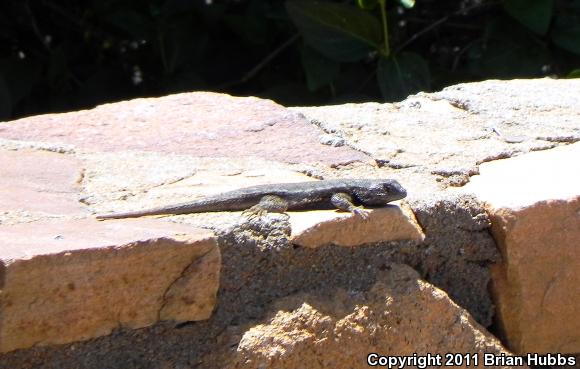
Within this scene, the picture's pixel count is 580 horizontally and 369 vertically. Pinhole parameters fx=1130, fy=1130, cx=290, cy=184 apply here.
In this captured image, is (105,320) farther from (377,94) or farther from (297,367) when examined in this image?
(377,94)

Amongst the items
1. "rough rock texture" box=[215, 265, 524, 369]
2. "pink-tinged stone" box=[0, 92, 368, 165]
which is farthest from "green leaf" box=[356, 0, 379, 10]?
"rough rock texture" box=[215, 265, 524, 369]

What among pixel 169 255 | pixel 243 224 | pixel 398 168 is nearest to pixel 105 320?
pixel 169 255

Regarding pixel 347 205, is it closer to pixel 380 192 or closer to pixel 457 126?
pixel 380 192

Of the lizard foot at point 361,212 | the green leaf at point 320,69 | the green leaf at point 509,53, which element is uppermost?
the lizard foot at point 361,212

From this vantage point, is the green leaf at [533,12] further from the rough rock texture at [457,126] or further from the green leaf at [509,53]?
the rough rock texture at [457,126]

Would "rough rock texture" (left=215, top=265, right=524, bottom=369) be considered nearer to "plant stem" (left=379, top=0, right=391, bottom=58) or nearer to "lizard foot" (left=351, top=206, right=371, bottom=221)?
"lizard foot" (left=351, top=206, right=371, bottom=221)

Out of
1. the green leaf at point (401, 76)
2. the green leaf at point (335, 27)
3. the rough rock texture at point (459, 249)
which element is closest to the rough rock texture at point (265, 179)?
the rough rock texture at point (459, 249)

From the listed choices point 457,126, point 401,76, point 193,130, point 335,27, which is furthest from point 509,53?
point 193,130
